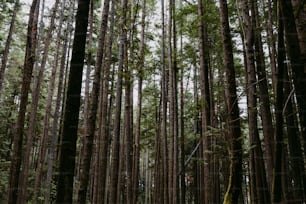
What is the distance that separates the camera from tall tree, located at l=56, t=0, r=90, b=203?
2.28 m

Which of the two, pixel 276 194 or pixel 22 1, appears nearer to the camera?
pixel 276 194

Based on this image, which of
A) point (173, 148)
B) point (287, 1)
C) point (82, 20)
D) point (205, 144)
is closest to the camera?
point (287, 1)

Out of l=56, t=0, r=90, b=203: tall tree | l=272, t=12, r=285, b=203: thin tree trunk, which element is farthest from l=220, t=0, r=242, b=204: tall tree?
l=56, t=0, r=90, b=203: tall tree

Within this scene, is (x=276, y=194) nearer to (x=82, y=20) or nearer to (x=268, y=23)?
(x=82, y=20)

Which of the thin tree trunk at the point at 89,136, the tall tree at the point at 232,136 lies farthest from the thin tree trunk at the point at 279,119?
the thin tree trunk at the point at 89,136

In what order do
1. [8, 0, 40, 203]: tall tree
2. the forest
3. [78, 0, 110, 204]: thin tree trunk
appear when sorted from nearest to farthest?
the forest, [78, 0, 110, 204]: thin tree trunk, [8, 0, 40, 203]: tall tree

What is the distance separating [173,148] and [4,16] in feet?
29.8

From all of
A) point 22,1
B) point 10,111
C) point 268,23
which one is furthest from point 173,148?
point 10,111

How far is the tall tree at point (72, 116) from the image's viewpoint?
228cm

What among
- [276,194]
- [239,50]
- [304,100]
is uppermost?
[239,50]

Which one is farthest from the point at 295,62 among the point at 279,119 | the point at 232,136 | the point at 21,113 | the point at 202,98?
the point at 21,113

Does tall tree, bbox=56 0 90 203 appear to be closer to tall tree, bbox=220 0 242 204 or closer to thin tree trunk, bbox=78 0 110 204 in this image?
tall tree, bbox=220 0 242 204

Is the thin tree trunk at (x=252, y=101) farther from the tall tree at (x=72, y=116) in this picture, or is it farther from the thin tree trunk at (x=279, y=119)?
the tall tree at (x=72, y=116)

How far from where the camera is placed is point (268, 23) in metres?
8.12
